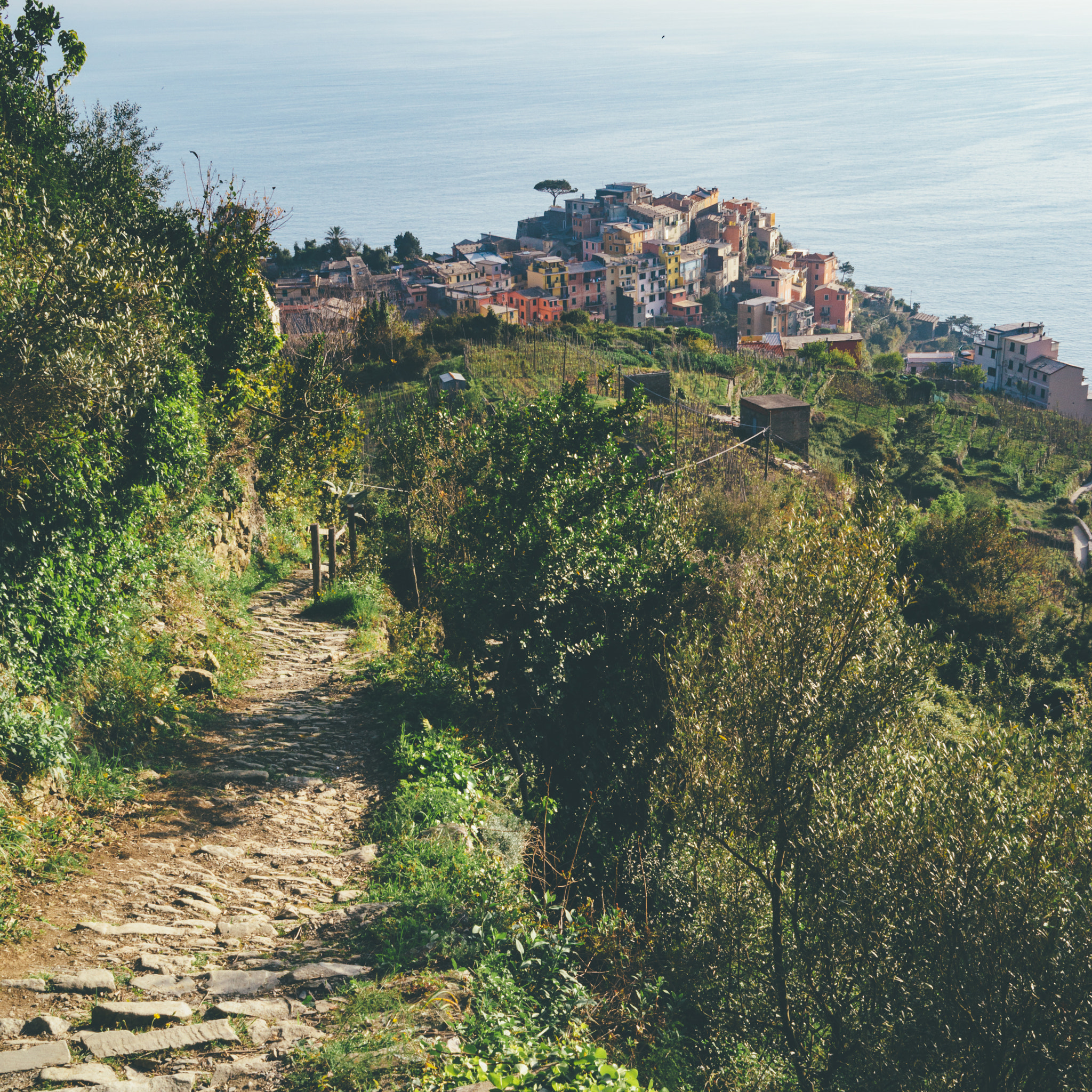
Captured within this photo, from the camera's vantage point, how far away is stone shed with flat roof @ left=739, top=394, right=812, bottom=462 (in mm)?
43188

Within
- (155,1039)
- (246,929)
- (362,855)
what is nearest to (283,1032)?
(155,1039)

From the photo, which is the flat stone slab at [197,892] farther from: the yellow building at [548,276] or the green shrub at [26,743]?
the yellow building at [548,276]

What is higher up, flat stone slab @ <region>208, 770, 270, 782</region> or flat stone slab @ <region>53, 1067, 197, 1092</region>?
flat stone slab @ <region>208, 770, 270, 782</region>

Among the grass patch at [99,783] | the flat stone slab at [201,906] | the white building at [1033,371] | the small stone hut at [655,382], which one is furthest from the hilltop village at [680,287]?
the flat stone slab at [201,906]

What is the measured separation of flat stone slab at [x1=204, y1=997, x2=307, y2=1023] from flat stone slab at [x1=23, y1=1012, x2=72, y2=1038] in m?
0.76

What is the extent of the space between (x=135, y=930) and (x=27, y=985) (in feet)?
2.96

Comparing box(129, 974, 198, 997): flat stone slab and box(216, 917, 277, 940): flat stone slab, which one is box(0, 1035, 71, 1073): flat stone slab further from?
box(216, 917, 277, 940): flat stone slab

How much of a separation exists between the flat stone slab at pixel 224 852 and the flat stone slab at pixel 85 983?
195 centimetres

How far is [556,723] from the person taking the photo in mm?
10617

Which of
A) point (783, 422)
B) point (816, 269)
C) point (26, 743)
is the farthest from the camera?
point (816, 269)

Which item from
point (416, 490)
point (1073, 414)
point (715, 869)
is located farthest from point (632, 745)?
point (1073, 414)

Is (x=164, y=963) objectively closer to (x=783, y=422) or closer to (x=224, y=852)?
(x=224, y=852)

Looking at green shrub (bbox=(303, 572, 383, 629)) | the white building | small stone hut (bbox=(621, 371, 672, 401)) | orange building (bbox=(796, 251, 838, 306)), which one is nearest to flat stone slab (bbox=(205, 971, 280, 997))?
green shrub (bbox=(303, 572, 383, 629))

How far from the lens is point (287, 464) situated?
54.0ft
